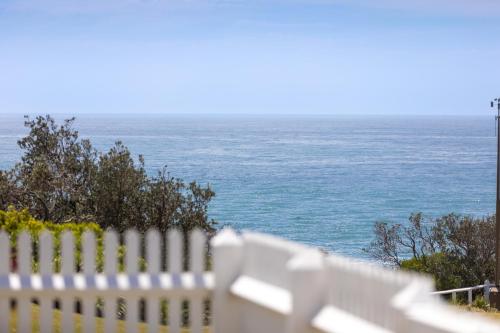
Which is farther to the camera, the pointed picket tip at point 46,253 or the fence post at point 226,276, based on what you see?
the fence post at point 226,276

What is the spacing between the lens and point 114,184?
3441cm

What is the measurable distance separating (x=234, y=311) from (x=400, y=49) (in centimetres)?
19505

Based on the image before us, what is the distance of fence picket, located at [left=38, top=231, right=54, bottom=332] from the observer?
22.9 ft

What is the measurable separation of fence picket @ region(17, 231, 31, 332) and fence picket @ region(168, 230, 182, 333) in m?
1.10

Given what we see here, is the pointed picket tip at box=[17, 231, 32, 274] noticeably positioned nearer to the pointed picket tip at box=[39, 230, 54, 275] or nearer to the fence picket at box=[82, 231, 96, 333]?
the pointed picket tip at box=[39, 230, 54, 275]

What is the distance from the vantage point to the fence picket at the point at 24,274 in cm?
701

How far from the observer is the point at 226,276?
7.14 meters

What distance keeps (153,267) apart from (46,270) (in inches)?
32.9

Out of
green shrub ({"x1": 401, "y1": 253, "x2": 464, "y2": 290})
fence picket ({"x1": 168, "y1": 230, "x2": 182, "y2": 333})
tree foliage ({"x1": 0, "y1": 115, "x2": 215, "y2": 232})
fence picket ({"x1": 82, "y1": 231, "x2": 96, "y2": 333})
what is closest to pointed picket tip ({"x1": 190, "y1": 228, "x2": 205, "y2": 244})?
fence picket ({"x1": 168, "y1": 230, "x2": 182, "y2": 333})

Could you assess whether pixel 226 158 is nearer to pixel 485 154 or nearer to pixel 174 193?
pixel 485 154

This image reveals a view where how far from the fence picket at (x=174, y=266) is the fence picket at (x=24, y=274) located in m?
1.10

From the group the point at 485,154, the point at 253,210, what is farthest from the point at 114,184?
the point at 485,154

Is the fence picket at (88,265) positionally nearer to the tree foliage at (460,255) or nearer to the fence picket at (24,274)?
the fence picket at (24,274)

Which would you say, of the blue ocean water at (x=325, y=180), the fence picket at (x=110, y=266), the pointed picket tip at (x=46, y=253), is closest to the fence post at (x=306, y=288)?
the fence picket at (x=110, y=266)
